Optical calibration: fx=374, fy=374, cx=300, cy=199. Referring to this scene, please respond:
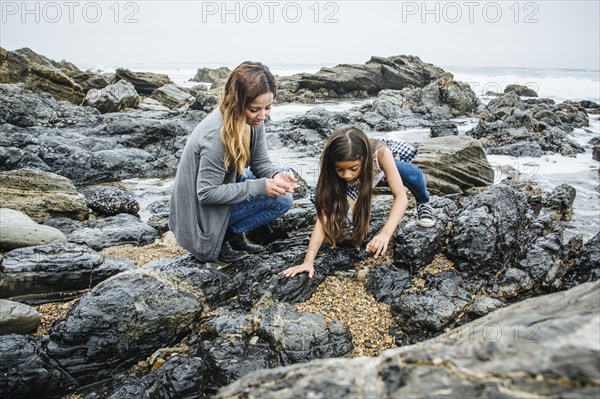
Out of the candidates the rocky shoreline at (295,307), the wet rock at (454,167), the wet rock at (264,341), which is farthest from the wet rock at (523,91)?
the wet rock at (264,341)

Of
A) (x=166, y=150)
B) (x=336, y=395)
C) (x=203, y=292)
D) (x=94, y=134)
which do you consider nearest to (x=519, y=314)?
(x=336, y=395)

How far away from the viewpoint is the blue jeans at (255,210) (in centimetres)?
342

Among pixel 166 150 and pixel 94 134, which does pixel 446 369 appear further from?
pixel 94 134

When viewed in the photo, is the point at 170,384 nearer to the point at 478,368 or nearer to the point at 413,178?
the point at 478,368

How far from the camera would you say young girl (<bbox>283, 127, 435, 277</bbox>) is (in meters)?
3.14

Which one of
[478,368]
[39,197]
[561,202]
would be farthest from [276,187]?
[561,202]

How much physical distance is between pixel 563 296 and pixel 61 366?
9.34 feet

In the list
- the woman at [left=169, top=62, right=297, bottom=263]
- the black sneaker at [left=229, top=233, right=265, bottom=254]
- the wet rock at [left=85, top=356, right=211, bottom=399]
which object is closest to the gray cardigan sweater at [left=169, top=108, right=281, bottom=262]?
the woman at [left=169, top=62, right=297, bottom=263]

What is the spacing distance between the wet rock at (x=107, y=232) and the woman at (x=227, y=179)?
1925mm

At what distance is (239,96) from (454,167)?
542cm

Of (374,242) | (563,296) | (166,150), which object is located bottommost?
(374,242)

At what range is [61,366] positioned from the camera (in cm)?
245

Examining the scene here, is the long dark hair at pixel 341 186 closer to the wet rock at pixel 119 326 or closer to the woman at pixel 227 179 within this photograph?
the woman at pixel 227 179

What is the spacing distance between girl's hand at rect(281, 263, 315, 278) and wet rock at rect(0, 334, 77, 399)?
1649 mm
